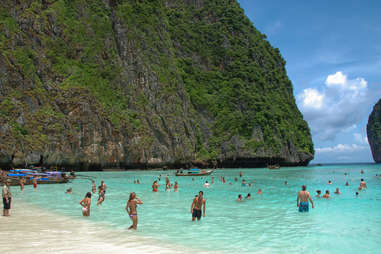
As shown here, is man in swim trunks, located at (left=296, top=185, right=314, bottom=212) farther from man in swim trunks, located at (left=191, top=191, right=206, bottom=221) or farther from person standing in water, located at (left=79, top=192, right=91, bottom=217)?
person standing in water, located at (left=79, top=192, right=91, bottom=217)

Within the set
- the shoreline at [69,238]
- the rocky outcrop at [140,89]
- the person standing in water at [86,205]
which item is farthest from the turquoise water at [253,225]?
the rocky outcrop at [140,89]

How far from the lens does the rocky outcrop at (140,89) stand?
64562mm

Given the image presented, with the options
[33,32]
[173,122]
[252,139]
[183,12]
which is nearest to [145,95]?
[173,122]

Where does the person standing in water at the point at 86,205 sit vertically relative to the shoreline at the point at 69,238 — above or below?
above

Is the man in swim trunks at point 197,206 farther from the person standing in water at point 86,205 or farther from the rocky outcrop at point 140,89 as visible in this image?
the rocky outcrop at point 140,89

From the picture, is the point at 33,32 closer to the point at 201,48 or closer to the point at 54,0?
the point at 54,0

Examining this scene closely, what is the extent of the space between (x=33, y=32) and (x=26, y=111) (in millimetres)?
21422

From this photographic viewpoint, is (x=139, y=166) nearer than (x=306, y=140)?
Yes

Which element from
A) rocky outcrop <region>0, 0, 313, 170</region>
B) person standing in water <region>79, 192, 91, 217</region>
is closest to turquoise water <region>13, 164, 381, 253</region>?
person standing in water <region>79, 192, 91, 217</region>

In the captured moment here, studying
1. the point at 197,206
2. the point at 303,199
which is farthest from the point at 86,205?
the point at 303,199

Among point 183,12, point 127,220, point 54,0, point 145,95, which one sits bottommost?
point 127,220

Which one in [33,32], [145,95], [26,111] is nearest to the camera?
[26,111]

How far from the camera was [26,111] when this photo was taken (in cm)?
6144

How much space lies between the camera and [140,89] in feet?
286
